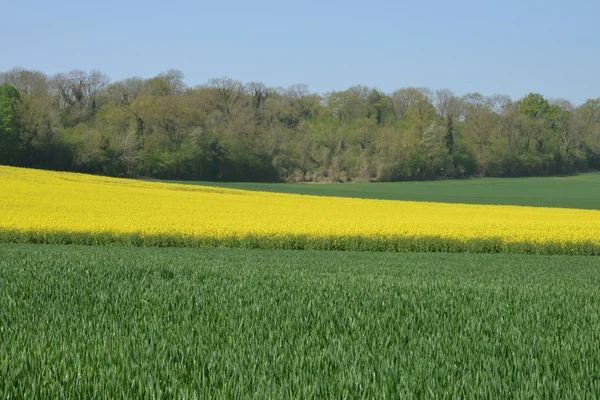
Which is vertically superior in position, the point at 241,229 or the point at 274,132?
the point at 274,132

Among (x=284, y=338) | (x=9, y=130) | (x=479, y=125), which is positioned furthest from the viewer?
(x=479, y=125)

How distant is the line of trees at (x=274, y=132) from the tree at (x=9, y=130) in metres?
0.11

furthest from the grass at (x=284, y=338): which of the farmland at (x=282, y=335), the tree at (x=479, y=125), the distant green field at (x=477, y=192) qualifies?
the tree at (x=479, y=125)

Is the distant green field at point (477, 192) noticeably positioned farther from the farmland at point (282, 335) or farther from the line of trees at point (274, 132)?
the farmland at point (282, 335)

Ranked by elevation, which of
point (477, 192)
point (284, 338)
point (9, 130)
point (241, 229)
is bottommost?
point (241, 229)

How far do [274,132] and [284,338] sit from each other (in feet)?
283

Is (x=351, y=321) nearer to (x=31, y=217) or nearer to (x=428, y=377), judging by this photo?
(x=428, y=377)

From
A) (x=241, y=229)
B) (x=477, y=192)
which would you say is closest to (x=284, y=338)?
(x=241, y=229)

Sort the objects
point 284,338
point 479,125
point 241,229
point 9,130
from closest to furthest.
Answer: point 284,338
point 241,229
point 9,130
point 479,125

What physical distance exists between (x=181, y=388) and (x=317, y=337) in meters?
1.86

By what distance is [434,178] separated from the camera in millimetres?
91938

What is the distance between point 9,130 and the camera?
63.4 m

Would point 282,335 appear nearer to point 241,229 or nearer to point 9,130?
point 241,229

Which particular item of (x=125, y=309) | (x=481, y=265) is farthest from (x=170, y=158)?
(x=125, y=309)
